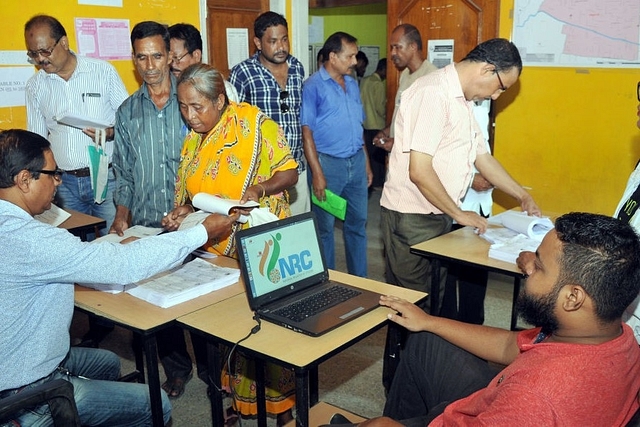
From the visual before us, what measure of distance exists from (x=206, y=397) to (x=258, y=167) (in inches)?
48.3

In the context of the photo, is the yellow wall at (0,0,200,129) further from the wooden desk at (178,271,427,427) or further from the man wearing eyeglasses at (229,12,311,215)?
the wooden desk at (178,271,427,427)

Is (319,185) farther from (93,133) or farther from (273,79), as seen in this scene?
(93,133)

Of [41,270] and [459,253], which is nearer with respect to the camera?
[41,270]

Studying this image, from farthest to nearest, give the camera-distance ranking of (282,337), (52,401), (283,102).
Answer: (283,102), (282,337), (52,401)

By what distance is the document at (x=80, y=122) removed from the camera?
3252 mm

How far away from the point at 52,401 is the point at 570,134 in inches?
158

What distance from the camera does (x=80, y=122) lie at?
3314 mm

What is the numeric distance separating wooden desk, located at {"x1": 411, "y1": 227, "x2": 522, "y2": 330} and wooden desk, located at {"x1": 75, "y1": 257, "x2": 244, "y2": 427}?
36.4 inches

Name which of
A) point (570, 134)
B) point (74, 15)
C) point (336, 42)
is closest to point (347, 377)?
point (336, 42)

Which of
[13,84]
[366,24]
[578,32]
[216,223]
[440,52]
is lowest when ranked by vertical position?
[216,223]

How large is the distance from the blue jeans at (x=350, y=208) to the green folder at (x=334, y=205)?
273 mm

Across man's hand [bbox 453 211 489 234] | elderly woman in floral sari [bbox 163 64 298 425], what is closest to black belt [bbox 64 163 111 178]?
elderly woman in floral sari [bbox 163 64 298 425]

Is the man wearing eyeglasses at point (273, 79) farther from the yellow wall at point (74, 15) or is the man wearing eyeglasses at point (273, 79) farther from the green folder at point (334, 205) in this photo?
the yellow wall at point (74, 15)

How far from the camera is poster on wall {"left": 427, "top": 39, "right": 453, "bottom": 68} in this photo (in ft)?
16.5
